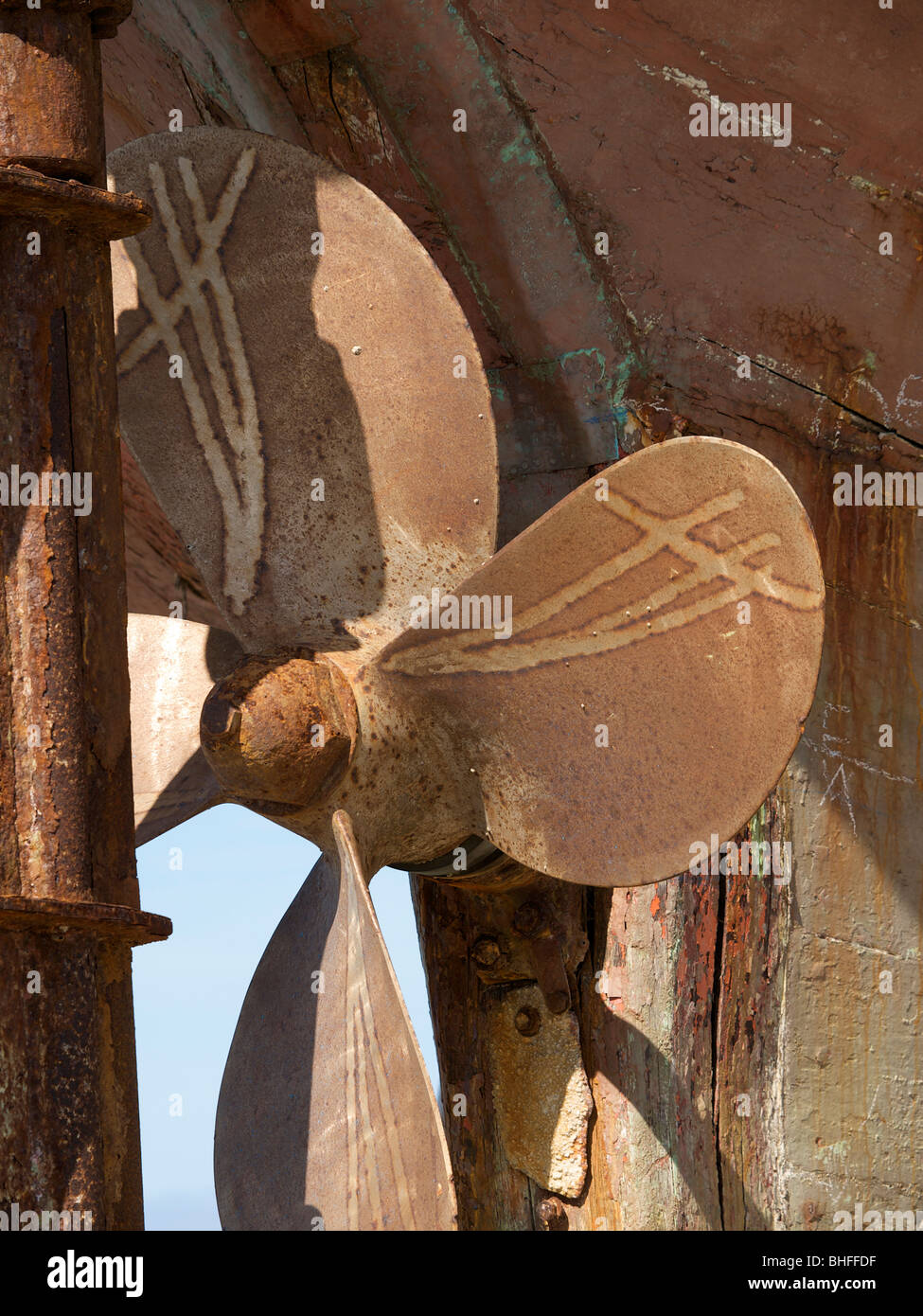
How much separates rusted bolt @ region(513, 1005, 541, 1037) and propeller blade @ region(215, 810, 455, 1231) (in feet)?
2.94

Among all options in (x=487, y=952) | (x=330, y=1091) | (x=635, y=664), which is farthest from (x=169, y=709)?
(x=635, y=664)

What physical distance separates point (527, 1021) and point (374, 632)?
1110 mm

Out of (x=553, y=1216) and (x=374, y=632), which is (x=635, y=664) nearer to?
(x=374, y=632)

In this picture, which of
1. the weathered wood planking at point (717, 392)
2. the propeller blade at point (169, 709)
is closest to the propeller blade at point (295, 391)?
the propeller blade at point (169, 709)

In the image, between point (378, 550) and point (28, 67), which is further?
point (378, 550)

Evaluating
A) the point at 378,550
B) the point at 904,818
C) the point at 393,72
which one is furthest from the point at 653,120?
the point at 904,818

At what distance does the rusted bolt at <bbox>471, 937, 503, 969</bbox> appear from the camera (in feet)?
14.3

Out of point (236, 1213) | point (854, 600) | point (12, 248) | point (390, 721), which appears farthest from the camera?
point (854, 600)

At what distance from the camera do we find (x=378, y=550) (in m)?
3.96

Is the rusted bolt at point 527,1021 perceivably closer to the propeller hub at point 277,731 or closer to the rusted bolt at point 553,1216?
the rusted bolt at point 553,1216

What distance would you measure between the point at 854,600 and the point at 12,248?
2.41 metres

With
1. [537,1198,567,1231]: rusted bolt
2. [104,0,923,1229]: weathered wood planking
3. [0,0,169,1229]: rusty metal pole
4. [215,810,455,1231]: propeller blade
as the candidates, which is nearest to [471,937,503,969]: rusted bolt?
[104,0,923,1229]: weathered wood planking

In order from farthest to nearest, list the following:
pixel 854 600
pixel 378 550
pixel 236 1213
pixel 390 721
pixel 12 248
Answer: pixel 854 600 < pixel 378 550 < pixel 390 721 < pixel 236 1213 < pixel 12 248
